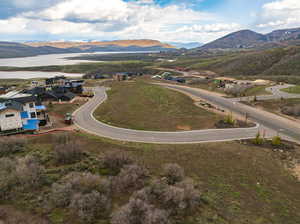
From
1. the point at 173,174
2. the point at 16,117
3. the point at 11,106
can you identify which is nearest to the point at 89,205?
the point at 173,174

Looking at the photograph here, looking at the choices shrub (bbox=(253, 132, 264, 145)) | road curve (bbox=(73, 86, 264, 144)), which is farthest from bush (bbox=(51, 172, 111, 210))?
shrub (bbox=(253, 132, 264, 145))

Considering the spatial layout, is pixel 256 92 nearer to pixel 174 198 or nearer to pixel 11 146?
pixel 174 198

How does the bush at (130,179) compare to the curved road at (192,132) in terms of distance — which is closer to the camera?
the bush at (130,179)

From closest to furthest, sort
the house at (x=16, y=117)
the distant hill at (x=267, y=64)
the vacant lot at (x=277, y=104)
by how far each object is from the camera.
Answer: the house at (x=16, y=117)
the vacant lot at (x=277, y=104)
the distant hill at (x=267, y=64)

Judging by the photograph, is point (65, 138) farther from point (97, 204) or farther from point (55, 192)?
point (97, 204)

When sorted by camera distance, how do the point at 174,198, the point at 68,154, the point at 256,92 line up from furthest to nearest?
the point at 256,92, the point at 68,154, the point at 174,198

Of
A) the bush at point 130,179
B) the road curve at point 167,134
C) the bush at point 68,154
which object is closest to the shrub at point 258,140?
the road curve at point 167,134

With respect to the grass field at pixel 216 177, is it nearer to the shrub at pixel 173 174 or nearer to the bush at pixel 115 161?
the bush at pixel 115 161
